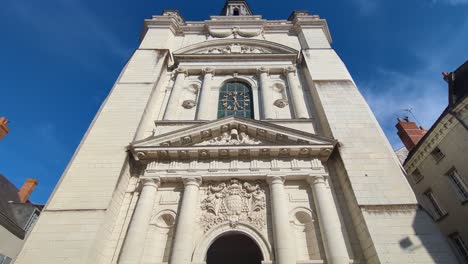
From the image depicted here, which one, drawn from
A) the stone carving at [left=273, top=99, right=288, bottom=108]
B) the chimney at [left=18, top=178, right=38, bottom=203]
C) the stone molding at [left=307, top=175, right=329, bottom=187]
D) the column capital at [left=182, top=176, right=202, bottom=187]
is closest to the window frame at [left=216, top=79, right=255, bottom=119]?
the stone carving at [left=273, top=99, right=288, bottom=108]

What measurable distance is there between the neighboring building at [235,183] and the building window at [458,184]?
7.41 m

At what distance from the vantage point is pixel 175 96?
12906mm

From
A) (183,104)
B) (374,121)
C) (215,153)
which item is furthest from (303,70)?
(215,153)

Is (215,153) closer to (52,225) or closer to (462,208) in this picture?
(52,225)

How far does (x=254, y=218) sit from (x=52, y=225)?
20.3 feet

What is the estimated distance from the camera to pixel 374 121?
10438mm

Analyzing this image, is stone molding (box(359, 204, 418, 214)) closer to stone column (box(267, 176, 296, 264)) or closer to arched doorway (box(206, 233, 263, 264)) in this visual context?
stone column (box(267, 176, 296, 264))

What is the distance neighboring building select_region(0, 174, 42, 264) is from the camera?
1441 centimetres

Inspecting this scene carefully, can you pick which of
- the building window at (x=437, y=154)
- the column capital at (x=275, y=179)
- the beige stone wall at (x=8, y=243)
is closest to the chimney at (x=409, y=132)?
the building window at (x=437, y=154)

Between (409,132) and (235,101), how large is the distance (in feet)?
46.7

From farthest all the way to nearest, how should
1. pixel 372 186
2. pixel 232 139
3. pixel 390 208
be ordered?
pixel 232 139, pixel 372 186, pixel 390 208

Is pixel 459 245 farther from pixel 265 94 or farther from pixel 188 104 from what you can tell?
pixel 188 104

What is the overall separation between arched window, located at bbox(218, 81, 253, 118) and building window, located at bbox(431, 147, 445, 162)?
38.0ft

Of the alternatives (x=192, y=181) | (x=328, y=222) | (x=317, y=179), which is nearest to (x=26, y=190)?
(x=192, y=181)
